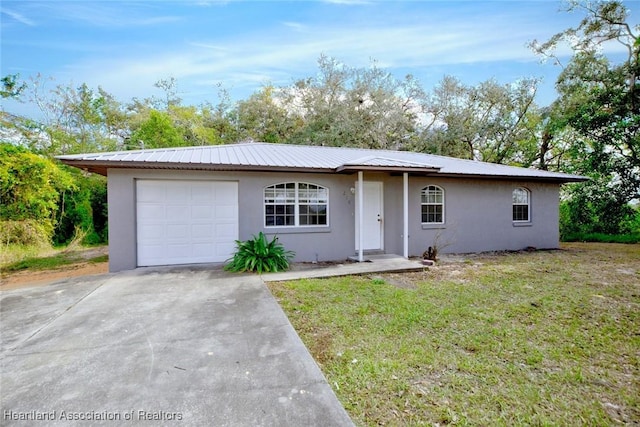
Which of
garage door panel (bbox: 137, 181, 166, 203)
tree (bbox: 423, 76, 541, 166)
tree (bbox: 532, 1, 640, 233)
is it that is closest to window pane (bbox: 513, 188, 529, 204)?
tree (bbox: 532, 1, 640, 233)

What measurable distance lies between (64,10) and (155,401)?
419 inches

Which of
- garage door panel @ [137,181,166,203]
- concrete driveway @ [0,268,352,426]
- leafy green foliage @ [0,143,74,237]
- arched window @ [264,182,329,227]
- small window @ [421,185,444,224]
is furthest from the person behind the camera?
small window @ [421,185,444,224]

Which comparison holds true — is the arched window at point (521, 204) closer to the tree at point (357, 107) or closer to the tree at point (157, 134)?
the tree at point (357, 107)

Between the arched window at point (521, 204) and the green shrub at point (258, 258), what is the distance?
881 cm

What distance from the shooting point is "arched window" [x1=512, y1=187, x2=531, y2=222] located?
11.2 meters

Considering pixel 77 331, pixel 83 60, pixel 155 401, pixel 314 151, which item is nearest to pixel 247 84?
pixel 83 60

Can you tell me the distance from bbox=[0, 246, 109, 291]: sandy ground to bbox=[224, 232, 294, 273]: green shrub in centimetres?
335

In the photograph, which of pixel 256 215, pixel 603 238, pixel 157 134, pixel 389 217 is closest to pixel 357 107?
pixel 157 134

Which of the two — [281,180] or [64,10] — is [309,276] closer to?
[281,180]

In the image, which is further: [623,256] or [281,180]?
[623,256]

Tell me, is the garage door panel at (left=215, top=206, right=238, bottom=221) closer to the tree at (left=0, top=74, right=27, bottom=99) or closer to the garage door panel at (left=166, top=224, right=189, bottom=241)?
the garage door panel at (left=166, top=224, right=189, bottom=241)

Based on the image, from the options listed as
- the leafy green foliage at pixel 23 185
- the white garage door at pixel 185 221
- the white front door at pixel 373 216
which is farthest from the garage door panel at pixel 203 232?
the leafy green foliage at pixel 23 185

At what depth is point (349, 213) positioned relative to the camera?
8.97 metres

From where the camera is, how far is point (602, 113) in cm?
1338
